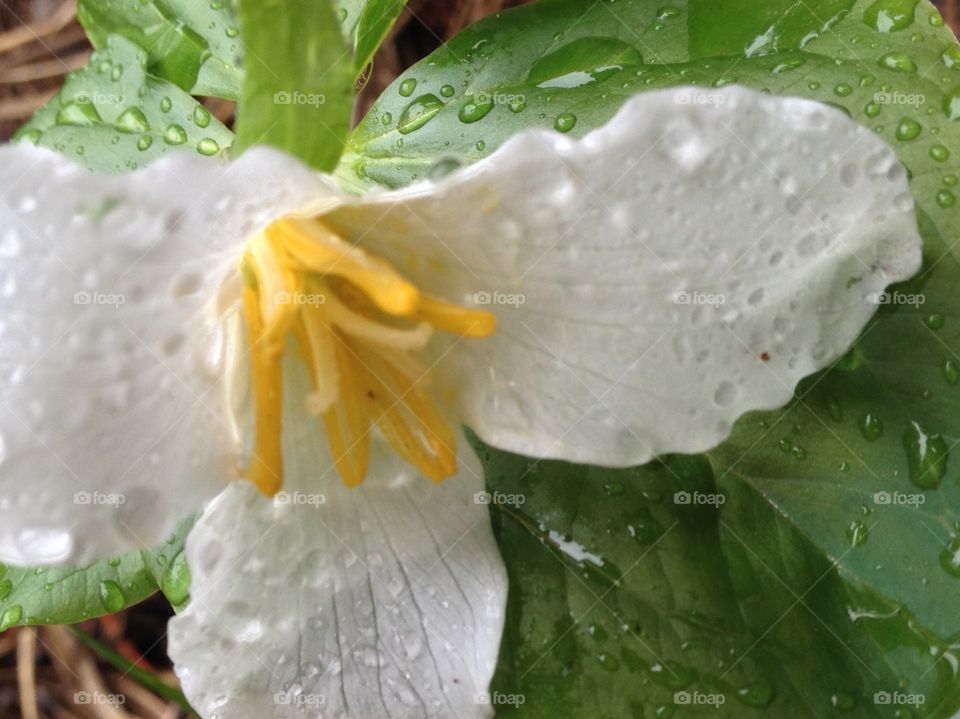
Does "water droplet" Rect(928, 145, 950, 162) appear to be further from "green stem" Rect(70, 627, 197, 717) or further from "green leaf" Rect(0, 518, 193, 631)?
"green stem" Rect(70, 627, 197, 717)

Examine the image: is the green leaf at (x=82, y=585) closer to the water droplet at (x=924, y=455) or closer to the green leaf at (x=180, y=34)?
the green leaf at (x=180, y=34)

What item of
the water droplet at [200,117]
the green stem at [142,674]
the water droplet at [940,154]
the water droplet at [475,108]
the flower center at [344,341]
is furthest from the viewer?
the green stem at [142,674]

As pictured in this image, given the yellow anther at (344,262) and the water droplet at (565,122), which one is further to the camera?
the water droplet at (565,122)

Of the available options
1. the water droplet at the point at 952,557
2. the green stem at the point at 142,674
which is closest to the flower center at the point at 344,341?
the water droplet at the point at 952,557

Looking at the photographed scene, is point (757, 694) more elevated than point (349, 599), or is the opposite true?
point (349, 599)

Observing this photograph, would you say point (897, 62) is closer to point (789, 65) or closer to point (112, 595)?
point (789, 65)

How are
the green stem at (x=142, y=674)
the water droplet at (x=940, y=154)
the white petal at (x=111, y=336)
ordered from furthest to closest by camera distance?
the green stem at (x=142, y=674), the water droplet at (x=940, y=154), the white petal at (x=111, y=336)

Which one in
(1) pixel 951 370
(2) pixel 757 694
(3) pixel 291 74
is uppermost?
(3) pixel 291 74

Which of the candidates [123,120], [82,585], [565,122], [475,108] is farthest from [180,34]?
[82,585]
